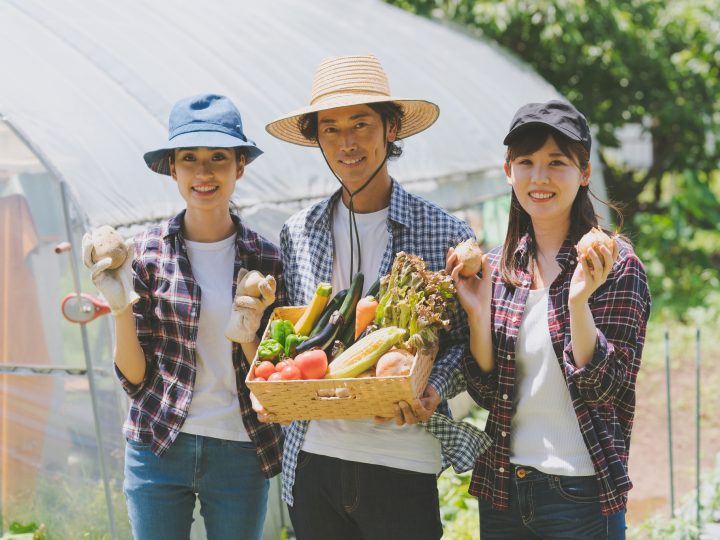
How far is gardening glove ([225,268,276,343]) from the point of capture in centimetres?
282

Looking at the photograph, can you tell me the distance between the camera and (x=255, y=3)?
745 centimetres

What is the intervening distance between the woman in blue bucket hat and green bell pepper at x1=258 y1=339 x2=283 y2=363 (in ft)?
0.67

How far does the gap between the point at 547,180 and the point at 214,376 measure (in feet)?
4.19

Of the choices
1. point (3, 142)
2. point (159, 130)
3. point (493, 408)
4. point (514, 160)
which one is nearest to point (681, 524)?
point (493, 408)

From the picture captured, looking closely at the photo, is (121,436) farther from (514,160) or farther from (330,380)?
(514,160)

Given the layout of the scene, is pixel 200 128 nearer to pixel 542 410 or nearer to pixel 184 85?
pixel 542 410

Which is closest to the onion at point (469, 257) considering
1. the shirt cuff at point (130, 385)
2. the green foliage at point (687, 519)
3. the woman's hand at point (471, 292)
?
the woman's hand at point (471, 292)

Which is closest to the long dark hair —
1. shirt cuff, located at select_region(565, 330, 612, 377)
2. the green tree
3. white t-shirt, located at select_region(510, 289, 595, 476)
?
white t-shirt, located at select_region(510, 289, 595, 476)

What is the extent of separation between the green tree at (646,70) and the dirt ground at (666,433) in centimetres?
301

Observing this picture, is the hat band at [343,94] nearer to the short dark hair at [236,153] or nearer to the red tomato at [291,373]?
the short dark hair at [236,153]

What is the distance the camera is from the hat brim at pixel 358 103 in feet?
9.68

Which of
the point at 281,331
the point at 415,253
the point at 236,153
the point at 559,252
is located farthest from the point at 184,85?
the point at 559,252

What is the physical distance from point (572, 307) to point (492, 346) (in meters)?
0.33

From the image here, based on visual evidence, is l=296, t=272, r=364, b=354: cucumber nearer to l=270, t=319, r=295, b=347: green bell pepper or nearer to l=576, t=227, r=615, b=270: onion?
l=270, t=319, r=295, b=347: green bell pepper
